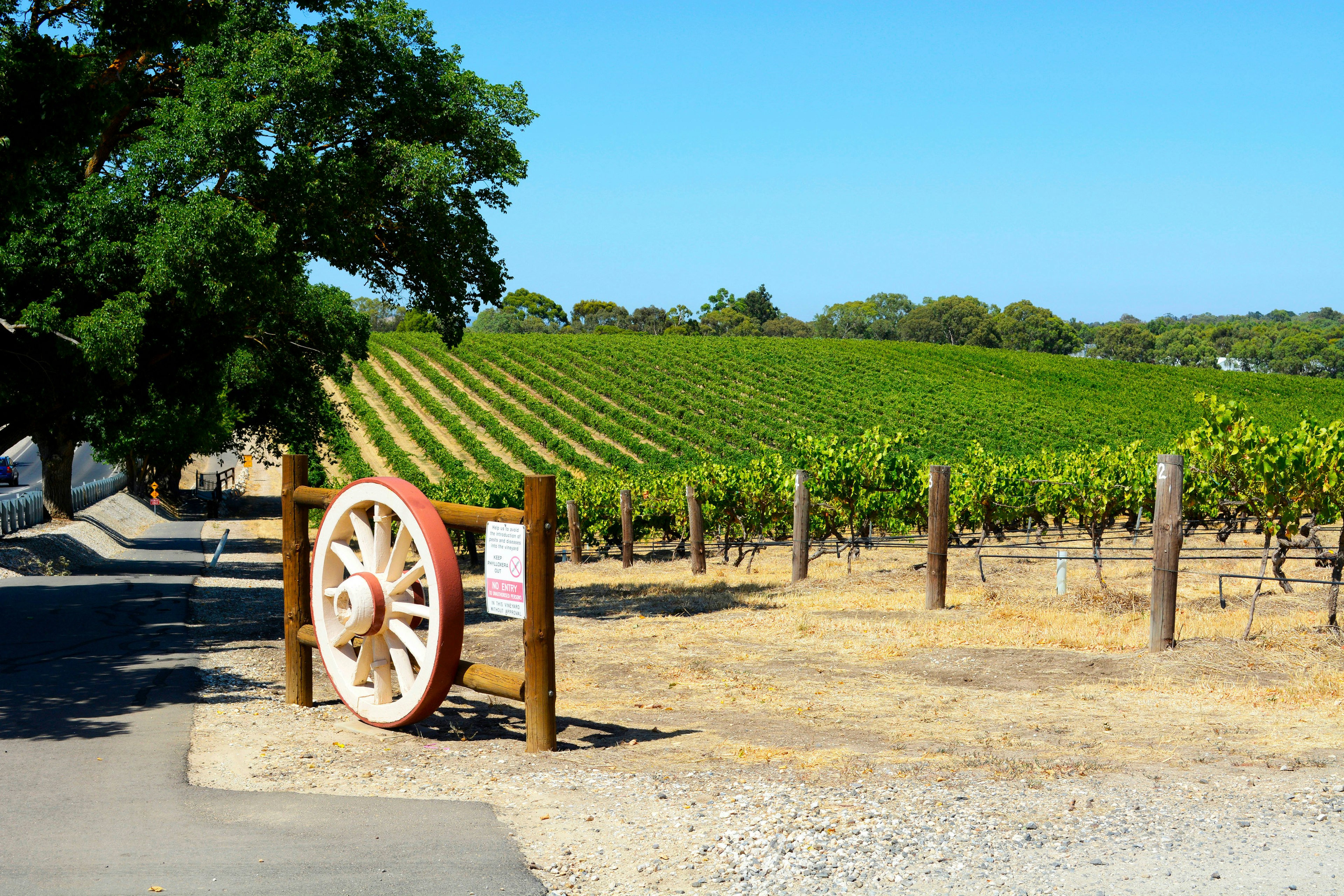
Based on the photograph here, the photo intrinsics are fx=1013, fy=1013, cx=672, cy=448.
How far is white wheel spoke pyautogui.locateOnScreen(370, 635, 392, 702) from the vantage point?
23.9 ft

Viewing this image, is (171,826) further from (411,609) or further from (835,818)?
(835,818)

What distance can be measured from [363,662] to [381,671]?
0.65 ft

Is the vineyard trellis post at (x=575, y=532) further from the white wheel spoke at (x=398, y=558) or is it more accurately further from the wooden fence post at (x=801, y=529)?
the white wheel spoke at (x=398, y=558)

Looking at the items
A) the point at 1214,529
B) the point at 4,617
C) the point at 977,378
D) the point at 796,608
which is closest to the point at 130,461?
the point at 4,617

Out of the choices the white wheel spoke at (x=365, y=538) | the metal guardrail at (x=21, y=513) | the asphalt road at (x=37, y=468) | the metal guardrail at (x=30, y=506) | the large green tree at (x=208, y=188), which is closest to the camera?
the white wheel spoke at (x=365, y=538)

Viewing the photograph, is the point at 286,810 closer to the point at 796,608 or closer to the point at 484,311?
the point at 796,608

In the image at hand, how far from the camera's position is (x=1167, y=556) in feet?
33.1

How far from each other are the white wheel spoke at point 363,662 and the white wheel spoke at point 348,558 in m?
0.46

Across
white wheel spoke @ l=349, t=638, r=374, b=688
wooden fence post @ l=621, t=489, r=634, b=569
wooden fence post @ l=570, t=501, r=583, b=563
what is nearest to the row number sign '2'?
white wheel spoke @ l=349, t=638, r=374, b=688

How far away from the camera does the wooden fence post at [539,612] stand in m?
6.40

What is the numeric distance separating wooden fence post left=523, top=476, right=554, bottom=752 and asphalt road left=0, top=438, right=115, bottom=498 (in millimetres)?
41975

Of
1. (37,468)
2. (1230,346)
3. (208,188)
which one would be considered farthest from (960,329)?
(208,188)

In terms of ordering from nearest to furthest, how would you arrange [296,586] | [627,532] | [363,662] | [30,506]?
[363,662], [296,586], [627,532], [30,506]

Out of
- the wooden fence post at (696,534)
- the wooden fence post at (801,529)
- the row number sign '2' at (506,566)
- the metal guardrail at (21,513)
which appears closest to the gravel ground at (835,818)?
the row number sign '2' at (506,566)
